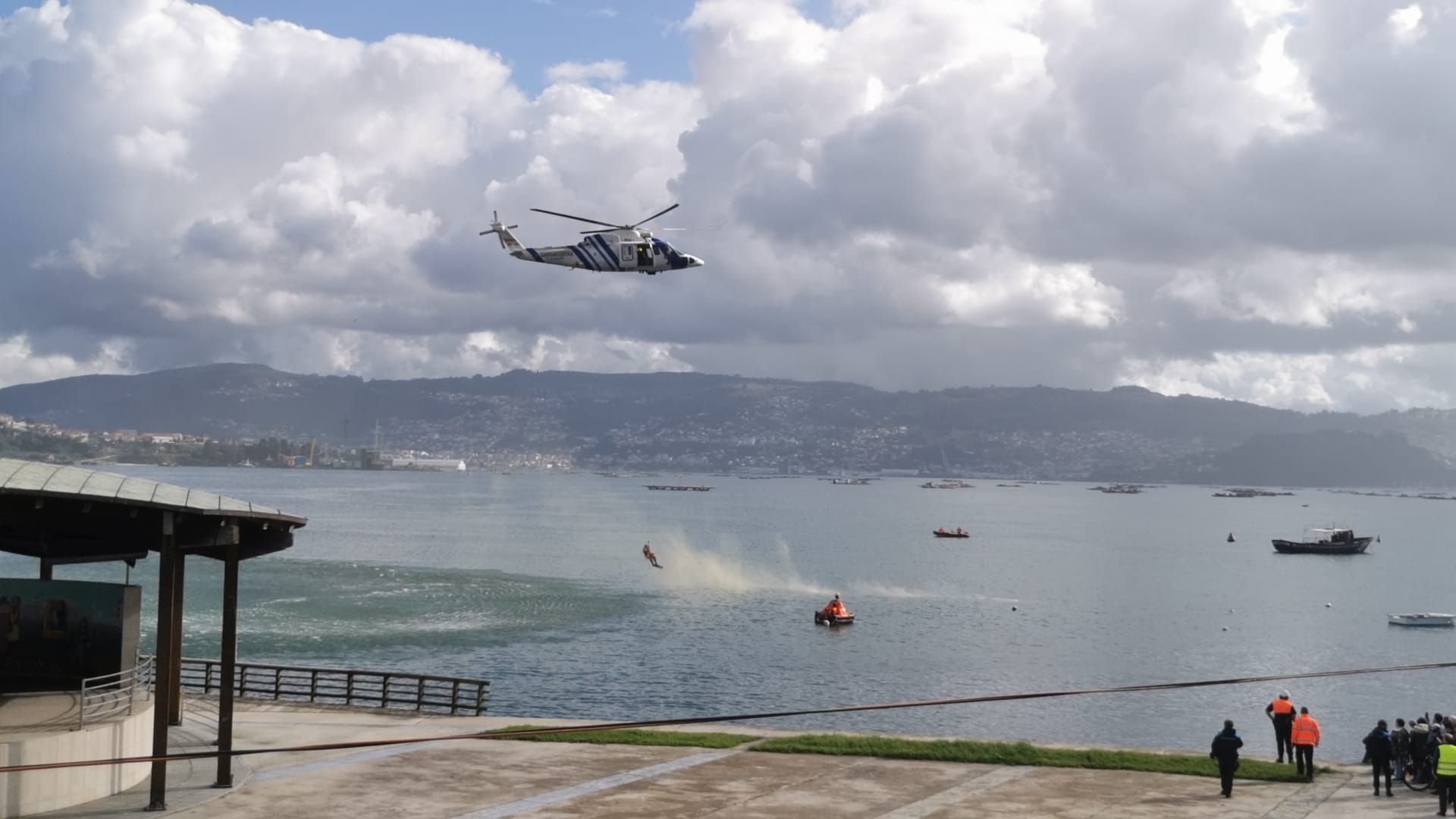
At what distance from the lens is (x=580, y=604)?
8431cm

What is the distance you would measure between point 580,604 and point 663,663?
1000 inches

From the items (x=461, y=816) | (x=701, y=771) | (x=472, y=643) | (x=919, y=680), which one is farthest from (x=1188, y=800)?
(x=472, y=643)

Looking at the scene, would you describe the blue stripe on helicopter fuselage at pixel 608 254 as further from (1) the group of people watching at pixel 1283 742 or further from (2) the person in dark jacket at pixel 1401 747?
(2) the person in dark jacket at pixel 1401 747

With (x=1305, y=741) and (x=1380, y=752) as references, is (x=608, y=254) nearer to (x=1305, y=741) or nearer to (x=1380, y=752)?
(x=1305, y=741)

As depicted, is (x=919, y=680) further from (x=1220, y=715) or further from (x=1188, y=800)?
(x=1188, y=800)

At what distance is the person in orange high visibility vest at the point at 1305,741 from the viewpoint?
80.3ft

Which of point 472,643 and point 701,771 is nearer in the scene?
point 701,771

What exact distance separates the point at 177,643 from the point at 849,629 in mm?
57031

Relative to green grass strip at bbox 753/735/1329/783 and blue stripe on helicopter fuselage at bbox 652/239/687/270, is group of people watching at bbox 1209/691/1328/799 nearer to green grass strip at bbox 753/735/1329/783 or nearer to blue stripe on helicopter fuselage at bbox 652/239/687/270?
green grass strip at bbox 753/735/1329/783

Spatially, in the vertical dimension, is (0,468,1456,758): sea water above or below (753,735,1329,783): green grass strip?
below

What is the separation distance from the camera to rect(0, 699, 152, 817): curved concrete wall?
1939 centimetres

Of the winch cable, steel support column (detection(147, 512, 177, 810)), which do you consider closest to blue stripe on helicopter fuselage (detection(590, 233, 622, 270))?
the winch cable

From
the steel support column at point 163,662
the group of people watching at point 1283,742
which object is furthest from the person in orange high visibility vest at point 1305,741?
the steel support column at point 163,662

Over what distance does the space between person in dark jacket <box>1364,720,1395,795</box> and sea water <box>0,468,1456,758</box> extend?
22.4 meters
